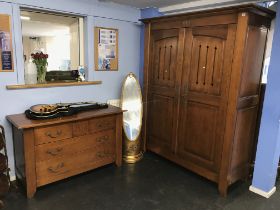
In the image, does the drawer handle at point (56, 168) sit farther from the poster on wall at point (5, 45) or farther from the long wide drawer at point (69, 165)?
the poster on wall at point (5, 45)

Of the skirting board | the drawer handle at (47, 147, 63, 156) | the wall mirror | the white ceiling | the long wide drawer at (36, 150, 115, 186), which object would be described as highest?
the white ceiling

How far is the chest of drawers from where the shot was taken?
219cm

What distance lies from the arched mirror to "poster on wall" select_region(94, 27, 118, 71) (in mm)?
313

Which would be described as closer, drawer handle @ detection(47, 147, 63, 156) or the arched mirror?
drawer handle @ detection(47, 147, 63, 156)

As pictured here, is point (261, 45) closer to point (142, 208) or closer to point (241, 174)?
point (241, 174)

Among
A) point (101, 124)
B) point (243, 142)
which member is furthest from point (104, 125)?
point (243, 142)

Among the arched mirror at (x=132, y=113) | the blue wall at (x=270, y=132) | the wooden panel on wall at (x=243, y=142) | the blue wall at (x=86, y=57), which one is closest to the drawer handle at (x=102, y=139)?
the arched mirror at (x=132, y=113)

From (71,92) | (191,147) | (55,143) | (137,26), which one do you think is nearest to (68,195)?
(55,143)

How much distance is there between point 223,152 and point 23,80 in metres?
2.28

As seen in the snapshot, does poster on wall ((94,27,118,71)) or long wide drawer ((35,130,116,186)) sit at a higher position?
poster on wall ((94,27,118,71))

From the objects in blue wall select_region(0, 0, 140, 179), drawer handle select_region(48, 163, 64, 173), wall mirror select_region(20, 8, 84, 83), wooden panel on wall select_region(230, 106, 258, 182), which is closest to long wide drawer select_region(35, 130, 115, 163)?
drawer handle select_region(48, 163, 64, 173)

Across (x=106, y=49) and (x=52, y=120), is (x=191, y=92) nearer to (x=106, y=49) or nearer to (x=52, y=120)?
(x=106, y=49)

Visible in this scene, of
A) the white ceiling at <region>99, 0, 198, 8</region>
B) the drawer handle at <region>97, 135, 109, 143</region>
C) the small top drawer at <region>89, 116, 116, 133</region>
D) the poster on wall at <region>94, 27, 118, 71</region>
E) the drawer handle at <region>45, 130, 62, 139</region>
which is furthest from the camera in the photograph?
the poster on wall at <region>94, 27, 118, 71</region>

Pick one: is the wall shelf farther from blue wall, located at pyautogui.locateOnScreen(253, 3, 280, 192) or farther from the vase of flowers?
blue wall, located at pyautogui.locateOnScreen(253, 3, 280, 192)
